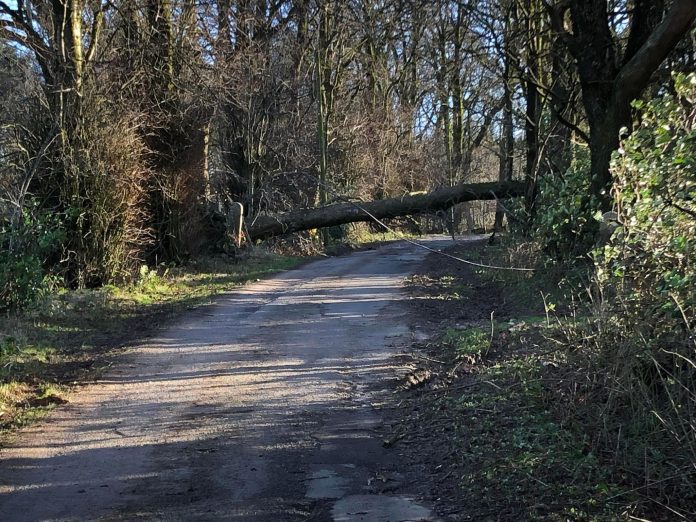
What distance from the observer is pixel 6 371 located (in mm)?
7469

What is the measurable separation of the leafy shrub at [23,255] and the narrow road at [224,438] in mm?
2309

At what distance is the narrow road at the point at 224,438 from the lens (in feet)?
14.7

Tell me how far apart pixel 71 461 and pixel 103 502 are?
2.99 feet

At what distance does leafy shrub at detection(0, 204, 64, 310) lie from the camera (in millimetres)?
9695

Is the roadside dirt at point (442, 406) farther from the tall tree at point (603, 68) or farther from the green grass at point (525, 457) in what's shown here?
the tall tree at point (603, 68)

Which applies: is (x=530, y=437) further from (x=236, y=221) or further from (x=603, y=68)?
(x=236, y=221)

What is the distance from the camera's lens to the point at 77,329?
990 cm

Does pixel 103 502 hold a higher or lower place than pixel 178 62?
lower

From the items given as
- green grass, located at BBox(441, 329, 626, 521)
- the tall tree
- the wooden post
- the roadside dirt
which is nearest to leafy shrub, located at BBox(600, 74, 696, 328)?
green grass, located at BBox(441, 329, 626, 521)

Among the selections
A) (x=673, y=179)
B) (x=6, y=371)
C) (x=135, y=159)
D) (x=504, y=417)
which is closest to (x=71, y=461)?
(x=6, y=371)

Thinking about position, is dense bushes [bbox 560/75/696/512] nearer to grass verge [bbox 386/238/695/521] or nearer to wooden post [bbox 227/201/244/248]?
grass verge [bbox 386/238/695/521]

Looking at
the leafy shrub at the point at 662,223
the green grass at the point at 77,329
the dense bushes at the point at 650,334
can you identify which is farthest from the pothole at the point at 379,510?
the green grass at the point at 77,329

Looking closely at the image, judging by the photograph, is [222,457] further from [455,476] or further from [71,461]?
[455,476]

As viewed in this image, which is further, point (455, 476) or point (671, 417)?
point (455, 476)
